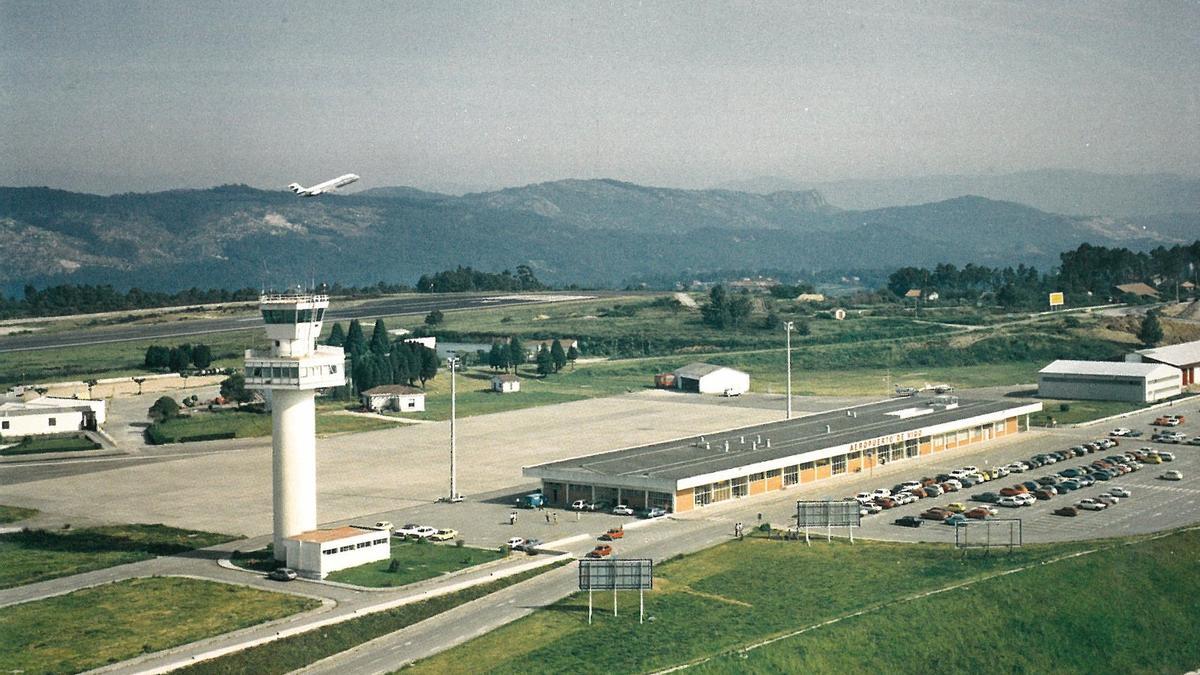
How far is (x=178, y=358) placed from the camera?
128m

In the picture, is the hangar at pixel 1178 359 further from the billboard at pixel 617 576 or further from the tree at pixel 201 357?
the tree at pixel 201 357

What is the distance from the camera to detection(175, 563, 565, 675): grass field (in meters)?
45.9

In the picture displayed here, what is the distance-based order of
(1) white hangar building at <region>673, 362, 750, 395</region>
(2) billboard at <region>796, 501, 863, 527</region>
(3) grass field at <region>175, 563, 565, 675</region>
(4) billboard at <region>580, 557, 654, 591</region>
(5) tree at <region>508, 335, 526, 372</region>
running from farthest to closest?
(5) tree at <region>508, 335, 526, 372</region> < (1) white hangar building at <region>673, 362, 750, 395</region> < (2) billboard at <region>796, 501, 863, 527</region> < (4) billboard at <region>580, 557, 654, 591</region> < (3) grass field at <region>175, 563, 565, 675</region>

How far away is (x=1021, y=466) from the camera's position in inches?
3300

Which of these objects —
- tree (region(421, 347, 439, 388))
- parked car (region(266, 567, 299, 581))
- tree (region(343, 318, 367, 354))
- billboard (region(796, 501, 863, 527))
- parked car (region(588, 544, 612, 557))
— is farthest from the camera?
tree (region(343, 318, 367, 354))

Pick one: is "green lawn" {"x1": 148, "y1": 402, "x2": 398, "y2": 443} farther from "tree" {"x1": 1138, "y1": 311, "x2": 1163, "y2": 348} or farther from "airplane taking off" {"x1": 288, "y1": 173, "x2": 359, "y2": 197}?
"tree" {"x1": 1138, "y1": 311, "x2": 1163, "y2": 348}

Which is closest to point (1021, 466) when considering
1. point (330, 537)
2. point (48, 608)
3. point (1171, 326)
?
point (330, 537)

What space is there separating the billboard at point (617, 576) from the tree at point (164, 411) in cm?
6147

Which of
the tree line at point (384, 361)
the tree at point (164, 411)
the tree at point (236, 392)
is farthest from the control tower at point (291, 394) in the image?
the tree line at point (384, 361)

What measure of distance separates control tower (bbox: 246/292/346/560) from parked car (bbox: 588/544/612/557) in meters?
12.8

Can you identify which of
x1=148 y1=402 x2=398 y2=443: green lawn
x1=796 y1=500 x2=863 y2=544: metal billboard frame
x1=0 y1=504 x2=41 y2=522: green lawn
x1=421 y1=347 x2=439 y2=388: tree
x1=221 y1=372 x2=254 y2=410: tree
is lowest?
x1=0 y1=504 x2=41 y2=522: green lawn

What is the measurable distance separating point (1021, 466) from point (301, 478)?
1811 inches

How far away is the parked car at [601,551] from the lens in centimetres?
6066

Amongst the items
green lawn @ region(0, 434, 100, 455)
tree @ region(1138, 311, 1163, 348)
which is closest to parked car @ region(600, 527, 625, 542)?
green lawn @ region(0, 434, 100, 455)
